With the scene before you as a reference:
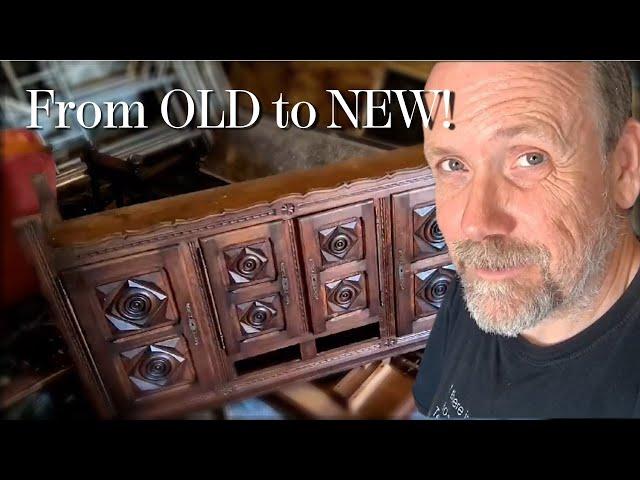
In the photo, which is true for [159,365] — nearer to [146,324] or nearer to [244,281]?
[146,324]

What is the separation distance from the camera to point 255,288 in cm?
103

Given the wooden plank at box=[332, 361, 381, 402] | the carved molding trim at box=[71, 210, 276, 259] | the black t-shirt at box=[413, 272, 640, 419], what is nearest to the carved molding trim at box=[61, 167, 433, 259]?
the carved molding trim at box=[71, 210, 276, 259]

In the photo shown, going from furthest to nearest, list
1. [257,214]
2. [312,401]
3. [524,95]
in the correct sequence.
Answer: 1. [312,401]
2. [257,214]
3. [524,95]

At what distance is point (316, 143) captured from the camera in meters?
0.96

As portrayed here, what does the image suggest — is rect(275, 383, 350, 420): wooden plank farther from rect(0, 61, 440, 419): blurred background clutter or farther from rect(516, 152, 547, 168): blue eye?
rect(516, 152, 547, 168): blue eye

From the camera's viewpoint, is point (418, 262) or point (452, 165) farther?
point (418, 262)

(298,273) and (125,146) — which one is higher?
(125,146)

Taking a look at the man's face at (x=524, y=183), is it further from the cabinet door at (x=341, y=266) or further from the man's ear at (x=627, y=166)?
the cabinet door at (x=341, y=266)

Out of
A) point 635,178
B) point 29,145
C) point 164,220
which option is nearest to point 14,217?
point 29,145

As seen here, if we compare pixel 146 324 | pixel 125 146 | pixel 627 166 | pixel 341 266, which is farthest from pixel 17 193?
pixel 627 166

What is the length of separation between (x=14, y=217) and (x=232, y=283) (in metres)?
0.35

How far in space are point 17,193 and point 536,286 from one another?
78cm

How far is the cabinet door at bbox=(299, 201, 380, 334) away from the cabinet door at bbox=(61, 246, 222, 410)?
197mm

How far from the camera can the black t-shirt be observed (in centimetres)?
88
